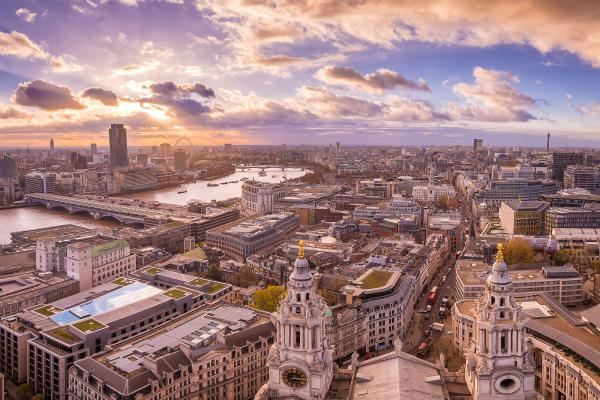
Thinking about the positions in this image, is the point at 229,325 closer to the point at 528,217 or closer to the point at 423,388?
the point at 423,388

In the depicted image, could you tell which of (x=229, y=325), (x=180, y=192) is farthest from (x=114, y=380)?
(x=180, y=192)

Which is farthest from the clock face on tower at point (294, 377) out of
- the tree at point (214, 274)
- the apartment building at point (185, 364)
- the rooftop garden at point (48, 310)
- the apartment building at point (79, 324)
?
the tree at point (214, 274)

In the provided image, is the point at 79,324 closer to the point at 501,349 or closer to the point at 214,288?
the point at 214,288

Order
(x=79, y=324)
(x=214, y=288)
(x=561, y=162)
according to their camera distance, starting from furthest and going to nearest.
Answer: (x=561, y=162)
(x=214, y=288)
(x=79, y=324)

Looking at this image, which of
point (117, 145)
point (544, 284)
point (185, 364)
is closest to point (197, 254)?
point (185, 364)

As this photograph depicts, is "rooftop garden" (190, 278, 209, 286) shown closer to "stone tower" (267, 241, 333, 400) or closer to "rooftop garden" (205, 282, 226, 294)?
"rooftop garden" (205, 282, 226, 294)
